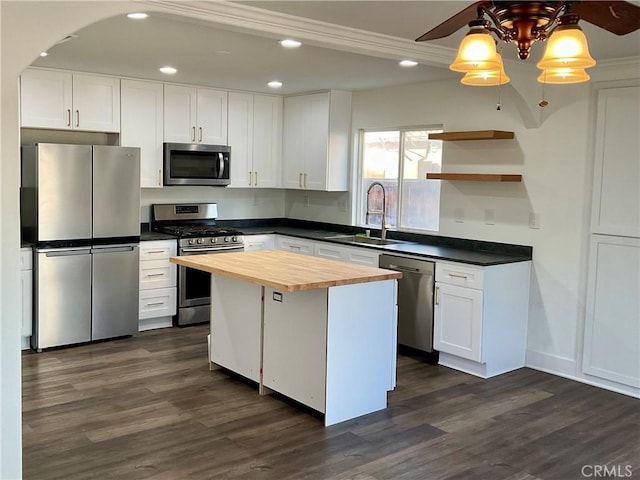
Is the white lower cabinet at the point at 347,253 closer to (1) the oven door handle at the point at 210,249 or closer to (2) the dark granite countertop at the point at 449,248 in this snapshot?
(2) the dark granite countertop at the point at 449,248

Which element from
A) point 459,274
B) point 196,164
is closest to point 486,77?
point 459,274

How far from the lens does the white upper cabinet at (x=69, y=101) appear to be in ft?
17.5

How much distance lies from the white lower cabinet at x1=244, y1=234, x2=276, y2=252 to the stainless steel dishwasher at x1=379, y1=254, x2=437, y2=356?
5.77 ft

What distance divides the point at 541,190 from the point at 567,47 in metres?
2.89

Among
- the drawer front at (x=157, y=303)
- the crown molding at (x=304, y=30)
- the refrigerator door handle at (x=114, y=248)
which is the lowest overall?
the drawer front at (x=157, y=303)

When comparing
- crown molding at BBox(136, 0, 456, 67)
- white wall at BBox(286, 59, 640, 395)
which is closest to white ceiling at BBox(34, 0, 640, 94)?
crown molding at BBox(136, 0, 456, 67)

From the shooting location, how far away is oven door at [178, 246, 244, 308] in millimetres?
6004

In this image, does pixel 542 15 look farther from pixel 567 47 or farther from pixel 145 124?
pixel 145 124

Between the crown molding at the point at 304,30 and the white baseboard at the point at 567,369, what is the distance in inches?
94.4

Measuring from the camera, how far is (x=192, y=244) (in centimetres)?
603

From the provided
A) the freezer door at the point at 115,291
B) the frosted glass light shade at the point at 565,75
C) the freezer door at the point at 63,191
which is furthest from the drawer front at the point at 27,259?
the frosted glass light shade at the point at 565,75

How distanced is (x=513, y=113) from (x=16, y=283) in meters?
3.89

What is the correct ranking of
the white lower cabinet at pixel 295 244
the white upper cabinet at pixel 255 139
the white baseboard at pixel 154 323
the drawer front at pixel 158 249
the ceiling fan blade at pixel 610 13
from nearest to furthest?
the ceiling fan blade at pixel 610 13 → the drawer front at pixel 158 249 → the white baseboard at pixel 154 323 → the white lower cabinet at pixel 295 244 → the white upper cabinet at pixel 255 139

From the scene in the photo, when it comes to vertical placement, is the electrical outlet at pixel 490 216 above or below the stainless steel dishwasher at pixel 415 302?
above
